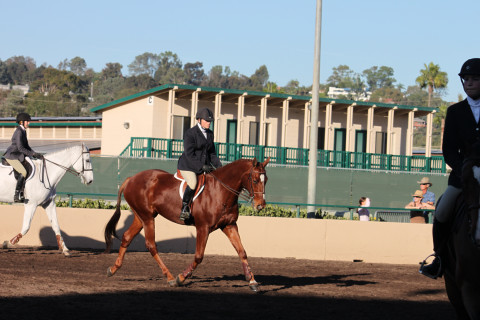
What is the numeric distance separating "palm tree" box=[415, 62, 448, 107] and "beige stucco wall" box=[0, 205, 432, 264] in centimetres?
7979

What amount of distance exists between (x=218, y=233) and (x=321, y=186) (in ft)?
30.9

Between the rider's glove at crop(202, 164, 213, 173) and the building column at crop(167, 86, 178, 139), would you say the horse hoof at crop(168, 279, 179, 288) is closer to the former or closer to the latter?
the rider's glove at crop(202, 164, 213, 173)

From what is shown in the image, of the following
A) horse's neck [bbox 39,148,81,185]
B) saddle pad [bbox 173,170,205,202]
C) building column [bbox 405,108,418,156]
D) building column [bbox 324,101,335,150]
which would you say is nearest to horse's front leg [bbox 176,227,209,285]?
saddle pad [bbox 173,170,205,202]

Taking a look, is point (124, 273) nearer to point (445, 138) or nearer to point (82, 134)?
point (445, 138)

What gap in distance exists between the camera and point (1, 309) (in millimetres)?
9164

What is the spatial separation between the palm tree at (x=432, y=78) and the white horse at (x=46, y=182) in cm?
8308

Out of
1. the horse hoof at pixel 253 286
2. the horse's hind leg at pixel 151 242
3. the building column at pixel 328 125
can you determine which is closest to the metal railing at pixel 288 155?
the building column at pixel 328 125

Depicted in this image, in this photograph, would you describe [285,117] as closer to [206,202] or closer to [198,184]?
[198,184]

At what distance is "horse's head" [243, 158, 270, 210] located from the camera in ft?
37.1

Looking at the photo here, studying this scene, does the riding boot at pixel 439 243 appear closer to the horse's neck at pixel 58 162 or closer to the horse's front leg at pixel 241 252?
the horse's front leg at pixel 241 252

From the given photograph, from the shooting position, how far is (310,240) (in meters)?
18.5

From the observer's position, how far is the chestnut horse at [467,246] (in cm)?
600

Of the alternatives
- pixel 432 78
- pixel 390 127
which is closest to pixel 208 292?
pixel 390 127

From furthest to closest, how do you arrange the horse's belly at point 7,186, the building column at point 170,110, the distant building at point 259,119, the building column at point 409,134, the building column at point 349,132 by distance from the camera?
the building column at point 409,134, the building column at point 349,132, the distant building at point 259,119, the building column at point 170,110, the horse's belly at point 7,186
